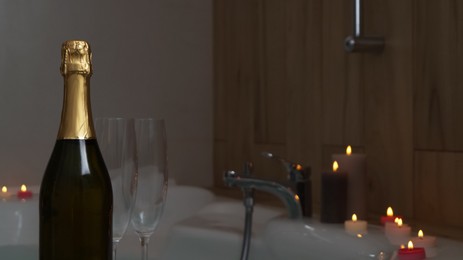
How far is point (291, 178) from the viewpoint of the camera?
5.96 ft

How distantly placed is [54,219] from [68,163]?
1.9 inches

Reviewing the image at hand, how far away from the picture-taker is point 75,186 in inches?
27.7

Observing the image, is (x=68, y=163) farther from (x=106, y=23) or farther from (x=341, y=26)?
(x=106, y=23)

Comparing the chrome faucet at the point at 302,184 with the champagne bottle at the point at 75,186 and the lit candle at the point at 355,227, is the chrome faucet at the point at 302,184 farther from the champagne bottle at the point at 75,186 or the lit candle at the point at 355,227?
the champagne bottle at the point at 75,186

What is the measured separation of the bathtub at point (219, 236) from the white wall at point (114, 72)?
0.23m

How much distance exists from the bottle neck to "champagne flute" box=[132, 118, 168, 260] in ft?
0.61

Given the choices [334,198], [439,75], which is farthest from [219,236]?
[439,75]

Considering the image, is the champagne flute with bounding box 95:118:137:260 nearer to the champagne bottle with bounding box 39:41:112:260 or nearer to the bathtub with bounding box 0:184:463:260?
the champagne bottle with bounding box 39:41:112:260

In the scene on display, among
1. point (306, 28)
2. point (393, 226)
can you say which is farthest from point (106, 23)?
point (393, 226)

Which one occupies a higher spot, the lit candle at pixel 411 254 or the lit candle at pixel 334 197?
the lit candle at pixel 334 197

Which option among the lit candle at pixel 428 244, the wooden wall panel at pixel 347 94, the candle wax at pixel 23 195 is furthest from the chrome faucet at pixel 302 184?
the candle wax at pixel 23 195

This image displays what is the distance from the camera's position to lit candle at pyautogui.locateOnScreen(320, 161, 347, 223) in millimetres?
1663

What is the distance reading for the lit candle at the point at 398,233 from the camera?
143cm

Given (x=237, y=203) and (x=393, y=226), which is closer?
(x=393, y=226)
